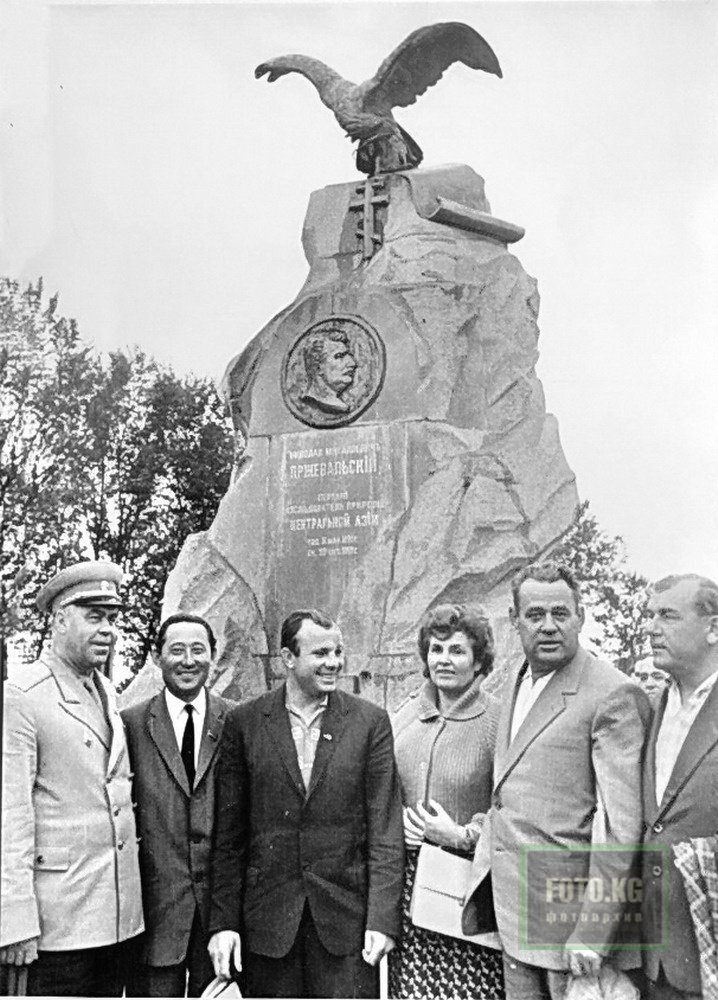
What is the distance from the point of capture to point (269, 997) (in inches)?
237

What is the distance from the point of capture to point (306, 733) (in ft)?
20.0

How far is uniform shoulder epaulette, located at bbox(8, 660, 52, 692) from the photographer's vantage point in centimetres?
614

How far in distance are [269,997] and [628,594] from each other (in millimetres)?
3802

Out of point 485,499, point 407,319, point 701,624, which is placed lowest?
point 701,624

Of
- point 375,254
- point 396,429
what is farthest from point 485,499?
point 375,254

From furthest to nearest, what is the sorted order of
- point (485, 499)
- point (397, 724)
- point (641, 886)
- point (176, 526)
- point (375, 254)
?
1. point (176, 526)
2. point (375, 254)
3. point (485, 499)
4. point (397, 724)
5. point (641, 886)

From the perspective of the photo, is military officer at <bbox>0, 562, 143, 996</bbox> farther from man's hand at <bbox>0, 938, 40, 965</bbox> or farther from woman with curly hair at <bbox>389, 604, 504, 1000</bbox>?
woman with curly hair at <bbox>389, 604, 504, 1000</bbox>

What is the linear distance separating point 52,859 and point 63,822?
15 centimetres

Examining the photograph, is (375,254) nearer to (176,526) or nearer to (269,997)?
(176,526)

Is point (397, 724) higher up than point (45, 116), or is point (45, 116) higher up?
point (45, 116)

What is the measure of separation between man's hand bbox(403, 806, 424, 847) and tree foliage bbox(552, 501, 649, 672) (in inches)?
99.3

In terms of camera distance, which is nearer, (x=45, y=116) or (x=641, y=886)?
(x=641, y=886)

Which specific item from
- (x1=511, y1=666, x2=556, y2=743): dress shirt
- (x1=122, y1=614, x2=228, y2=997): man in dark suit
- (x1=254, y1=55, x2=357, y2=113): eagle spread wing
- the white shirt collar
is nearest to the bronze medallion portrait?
(x1=254, y1=55, x2=357, y2=113): eagle spread wing

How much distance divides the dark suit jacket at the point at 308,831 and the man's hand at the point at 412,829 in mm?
38
